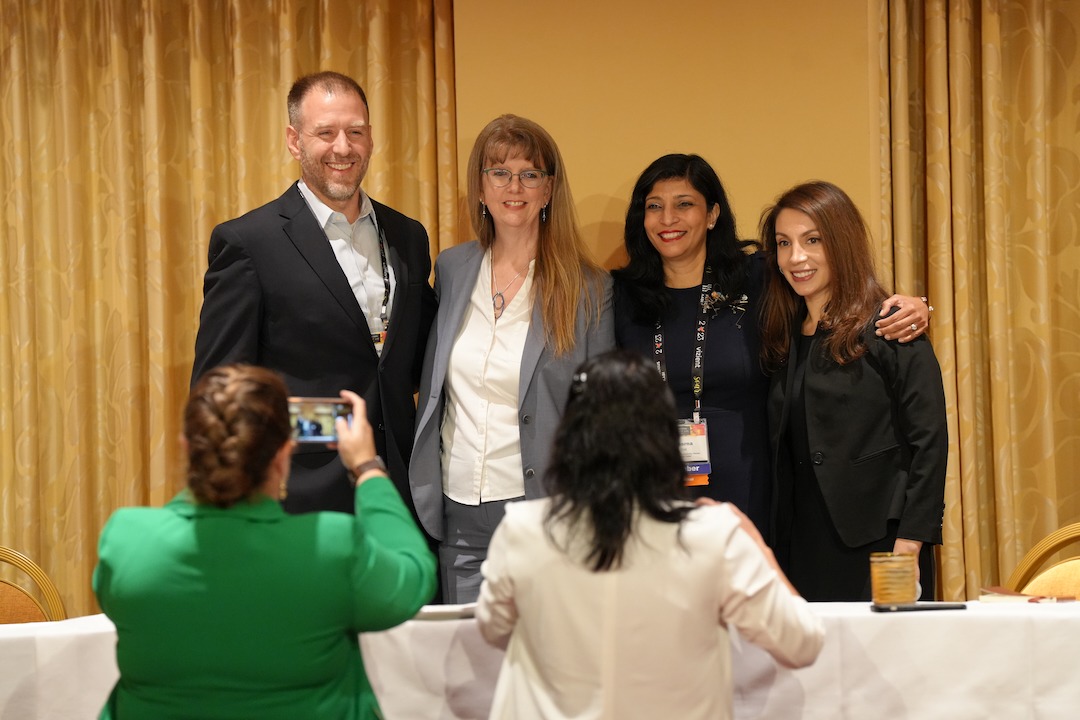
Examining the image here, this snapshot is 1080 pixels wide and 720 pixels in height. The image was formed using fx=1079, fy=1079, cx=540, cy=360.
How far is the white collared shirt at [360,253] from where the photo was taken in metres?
3.39

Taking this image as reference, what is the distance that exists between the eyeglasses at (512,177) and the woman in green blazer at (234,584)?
1672 mm

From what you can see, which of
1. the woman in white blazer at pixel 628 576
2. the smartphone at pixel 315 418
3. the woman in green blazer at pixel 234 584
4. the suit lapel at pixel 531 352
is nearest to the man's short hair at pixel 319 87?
the suit lapel at pixel 531 352

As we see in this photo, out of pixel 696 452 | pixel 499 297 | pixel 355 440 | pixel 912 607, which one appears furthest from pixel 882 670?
pixel 499 297

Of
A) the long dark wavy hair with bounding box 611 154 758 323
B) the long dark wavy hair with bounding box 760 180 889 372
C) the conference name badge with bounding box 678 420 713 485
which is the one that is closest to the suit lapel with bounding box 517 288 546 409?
the long dark wavy hair with bounding box 611 154 758 323

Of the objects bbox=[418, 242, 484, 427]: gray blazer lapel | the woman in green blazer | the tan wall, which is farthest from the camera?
the tan wall

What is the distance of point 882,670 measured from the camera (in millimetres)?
2295

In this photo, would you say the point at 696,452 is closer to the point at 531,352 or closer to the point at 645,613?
the point at 531,352

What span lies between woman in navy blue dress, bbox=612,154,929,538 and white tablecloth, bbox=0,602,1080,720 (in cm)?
105

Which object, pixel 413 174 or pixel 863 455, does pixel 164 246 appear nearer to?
pixel 413 174

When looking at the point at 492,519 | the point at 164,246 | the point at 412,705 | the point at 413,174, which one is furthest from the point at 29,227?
the point at 412,705

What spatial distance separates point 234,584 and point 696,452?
70.8 inches

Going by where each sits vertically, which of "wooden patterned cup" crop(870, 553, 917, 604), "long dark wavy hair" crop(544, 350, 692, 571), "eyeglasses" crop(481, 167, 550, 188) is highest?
"eyeglasses" crop(481, 167, 550, 188)

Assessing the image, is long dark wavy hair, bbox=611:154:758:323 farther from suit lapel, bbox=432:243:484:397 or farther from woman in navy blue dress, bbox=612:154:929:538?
suit lapel, bbox=432:243:484:397

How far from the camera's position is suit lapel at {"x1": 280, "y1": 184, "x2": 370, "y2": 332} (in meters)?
3.30
